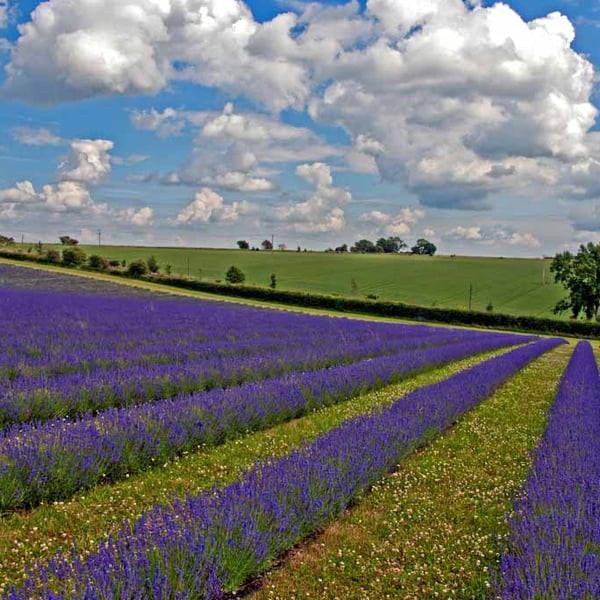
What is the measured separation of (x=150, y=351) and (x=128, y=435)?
247 inches

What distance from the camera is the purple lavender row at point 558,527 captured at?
8.05 feet

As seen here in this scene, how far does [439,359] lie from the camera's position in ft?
45.2

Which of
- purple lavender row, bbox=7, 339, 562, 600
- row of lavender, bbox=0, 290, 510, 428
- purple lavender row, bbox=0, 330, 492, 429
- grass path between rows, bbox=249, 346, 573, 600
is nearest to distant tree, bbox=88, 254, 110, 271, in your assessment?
row of lavender, bbox=0, 290, 510, 428

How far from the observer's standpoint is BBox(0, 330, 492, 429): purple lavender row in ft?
19.5

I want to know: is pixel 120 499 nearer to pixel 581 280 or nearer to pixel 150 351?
pixel 150 351

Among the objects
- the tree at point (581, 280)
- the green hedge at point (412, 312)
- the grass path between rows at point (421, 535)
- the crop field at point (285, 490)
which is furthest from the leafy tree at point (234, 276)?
the grass path between rows at point (421, 535)

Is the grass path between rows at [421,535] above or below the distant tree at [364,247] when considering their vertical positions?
below

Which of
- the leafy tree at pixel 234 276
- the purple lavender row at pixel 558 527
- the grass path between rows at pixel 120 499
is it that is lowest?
the grass path between rows at pixel 120 499

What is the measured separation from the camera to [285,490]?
355 cm

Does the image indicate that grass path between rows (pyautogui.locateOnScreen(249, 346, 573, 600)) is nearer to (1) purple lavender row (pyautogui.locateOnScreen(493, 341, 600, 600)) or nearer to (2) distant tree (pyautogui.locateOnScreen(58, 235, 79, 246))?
(1) purple lavender row (pyautogui.locateOnScreen(493, 341, 600, 600))

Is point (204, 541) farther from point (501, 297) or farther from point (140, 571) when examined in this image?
point (501, 297)

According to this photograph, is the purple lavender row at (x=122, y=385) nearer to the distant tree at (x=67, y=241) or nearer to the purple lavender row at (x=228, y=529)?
→ the purple lavender row at (x=228, y=529)

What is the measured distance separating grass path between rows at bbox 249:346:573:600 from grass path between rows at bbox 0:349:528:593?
1.22 metres

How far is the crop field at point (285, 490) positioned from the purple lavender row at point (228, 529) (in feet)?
0.05
